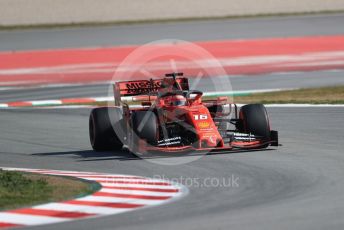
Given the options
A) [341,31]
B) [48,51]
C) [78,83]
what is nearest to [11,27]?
[48,51]

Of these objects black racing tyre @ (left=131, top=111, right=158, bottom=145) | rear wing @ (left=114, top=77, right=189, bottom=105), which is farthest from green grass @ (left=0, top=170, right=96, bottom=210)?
rear wing @ (left=114, top=77, right=189, bottom=105)

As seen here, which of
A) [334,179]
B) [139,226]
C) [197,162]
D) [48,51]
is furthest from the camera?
[48,51]

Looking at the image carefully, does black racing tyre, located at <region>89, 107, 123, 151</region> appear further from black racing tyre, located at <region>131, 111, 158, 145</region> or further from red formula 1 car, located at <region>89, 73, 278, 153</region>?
Result: black racing tyre, located at <region>131, 111, 158, 145</region>

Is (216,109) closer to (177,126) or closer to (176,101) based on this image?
(176,101)

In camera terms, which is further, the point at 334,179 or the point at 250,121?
the point at 250,121

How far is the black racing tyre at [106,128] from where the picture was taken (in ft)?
58.7

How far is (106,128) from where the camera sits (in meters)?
17.9

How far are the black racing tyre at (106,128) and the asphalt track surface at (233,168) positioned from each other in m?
0.33

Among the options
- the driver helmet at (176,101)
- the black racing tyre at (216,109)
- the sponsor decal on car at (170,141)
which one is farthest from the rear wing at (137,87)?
the sponsor decal on car at (170,141)

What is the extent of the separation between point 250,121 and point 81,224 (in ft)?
22.4

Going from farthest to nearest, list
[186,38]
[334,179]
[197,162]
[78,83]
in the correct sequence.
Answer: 1. [186,38]
2. [78,83]
3. [197,162]
4. [334,179]

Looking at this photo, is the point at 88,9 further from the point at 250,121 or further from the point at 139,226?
the point at 139,226

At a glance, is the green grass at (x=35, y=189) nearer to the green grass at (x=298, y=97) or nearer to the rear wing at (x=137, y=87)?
the rear wing at (x=137, y=87)

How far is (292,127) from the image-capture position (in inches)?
808
